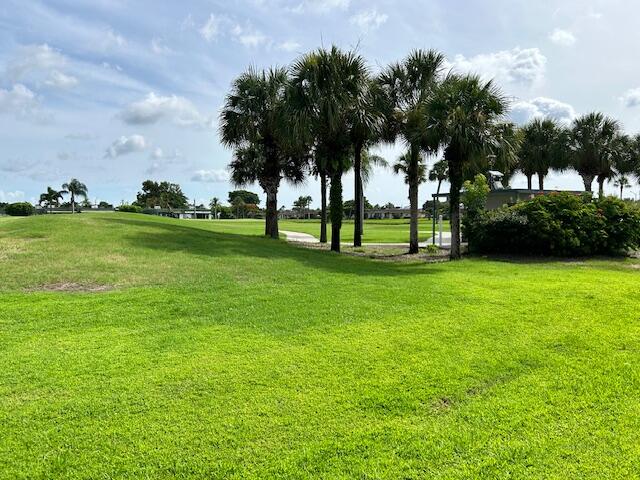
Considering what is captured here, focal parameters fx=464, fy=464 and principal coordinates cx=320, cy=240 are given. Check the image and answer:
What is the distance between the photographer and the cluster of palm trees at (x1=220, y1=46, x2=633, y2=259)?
1573 cm

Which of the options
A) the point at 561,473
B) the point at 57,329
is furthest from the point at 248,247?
the point at 561,473

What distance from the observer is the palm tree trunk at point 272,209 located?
24344 millimetres

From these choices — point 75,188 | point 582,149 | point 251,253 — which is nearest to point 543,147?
point 582,149

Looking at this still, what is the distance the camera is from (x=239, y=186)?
29016 mm

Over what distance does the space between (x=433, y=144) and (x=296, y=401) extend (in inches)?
536

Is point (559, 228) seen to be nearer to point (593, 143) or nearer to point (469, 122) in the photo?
point (469, 122)

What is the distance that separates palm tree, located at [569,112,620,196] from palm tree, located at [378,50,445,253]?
787 inches

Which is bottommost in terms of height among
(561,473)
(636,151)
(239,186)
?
(561,473)

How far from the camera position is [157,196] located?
116188 millimetres

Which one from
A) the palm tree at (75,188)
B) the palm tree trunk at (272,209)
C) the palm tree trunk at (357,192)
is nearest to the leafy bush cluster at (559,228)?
the palm tree trunk at (357,192)

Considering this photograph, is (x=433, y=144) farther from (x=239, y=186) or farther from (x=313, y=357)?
(x=239, y=186)

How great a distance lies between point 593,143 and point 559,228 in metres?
21.4

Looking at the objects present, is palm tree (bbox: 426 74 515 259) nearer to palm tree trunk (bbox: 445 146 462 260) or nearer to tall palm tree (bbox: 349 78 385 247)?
palm tree trunk (bbox: 445 146 462 260)

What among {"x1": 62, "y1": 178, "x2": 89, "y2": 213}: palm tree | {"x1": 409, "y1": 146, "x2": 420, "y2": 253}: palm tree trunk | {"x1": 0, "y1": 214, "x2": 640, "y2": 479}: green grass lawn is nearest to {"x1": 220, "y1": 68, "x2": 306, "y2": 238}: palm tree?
{"x1": 409, "y1": 146, "x2": 420, "y2": 253}: palm tree trunk
